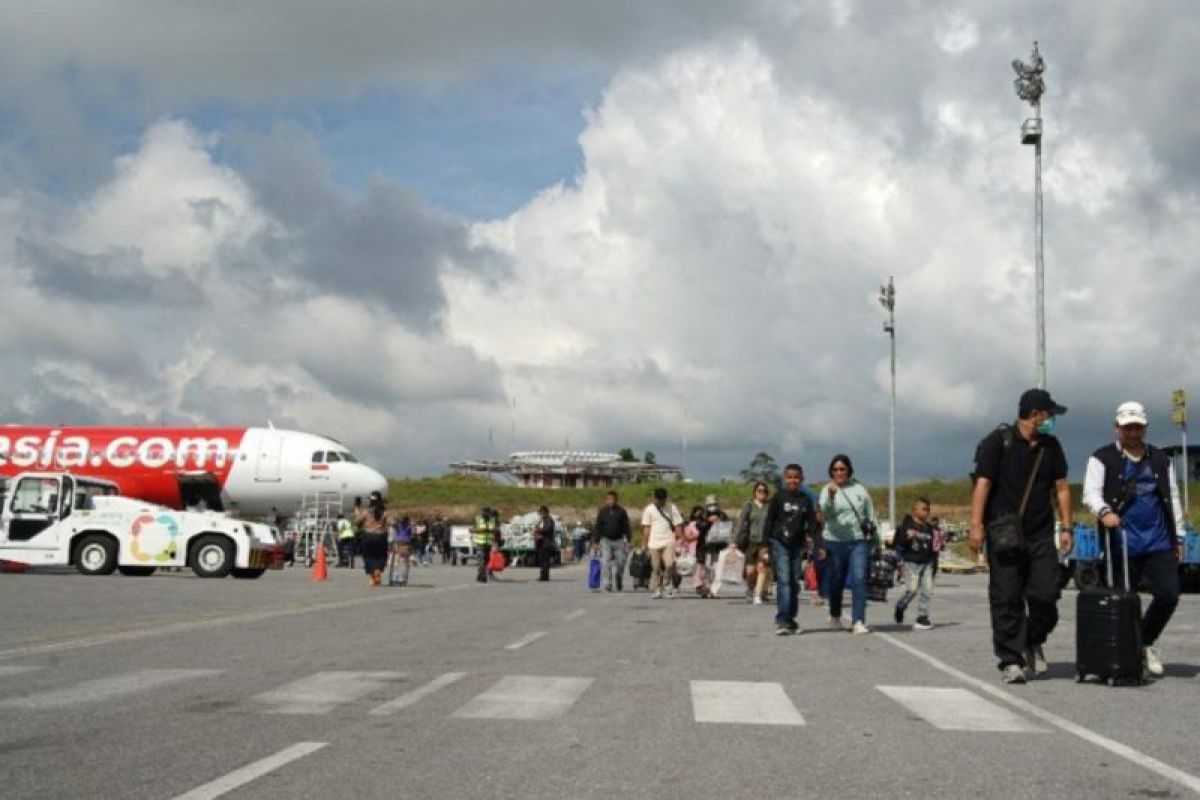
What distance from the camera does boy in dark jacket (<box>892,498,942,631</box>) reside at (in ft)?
54.9

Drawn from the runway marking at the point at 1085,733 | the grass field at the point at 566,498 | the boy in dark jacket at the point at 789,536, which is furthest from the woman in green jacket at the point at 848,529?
the grass field at the point at 566,498

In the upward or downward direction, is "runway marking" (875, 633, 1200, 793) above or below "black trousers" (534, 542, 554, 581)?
below

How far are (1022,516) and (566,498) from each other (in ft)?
269

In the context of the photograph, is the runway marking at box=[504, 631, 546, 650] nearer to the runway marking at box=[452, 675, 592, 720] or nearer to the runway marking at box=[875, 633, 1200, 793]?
the runway marking at box=[452, 675, 592, 720]

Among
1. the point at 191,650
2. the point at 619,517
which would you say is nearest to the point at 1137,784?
the point at 191,650

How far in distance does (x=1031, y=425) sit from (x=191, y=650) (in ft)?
23.4

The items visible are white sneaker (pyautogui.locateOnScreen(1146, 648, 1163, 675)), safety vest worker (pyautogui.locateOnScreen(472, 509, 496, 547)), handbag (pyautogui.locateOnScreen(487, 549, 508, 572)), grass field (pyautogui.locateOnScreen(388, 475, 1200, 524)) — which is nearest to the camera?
white sneaker (pyautogui.locateOnScreen(1146, 648, 1163, 675))

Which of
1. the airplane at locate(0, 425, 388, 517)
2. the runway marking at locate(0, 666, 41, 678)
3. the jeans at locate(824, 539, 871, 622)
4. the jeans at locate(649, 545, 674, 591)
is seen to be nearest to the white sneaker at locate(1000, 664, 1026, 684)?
the jeans at locate(824, 539, 871, 622)

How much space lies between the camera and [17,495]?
97.2 feet

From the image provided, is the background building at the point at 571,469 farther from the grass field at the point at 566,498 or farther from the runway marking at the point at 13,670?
the runway marking at the point at 13,670

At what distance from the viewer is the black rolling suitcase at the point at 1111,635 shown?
32.1 feet

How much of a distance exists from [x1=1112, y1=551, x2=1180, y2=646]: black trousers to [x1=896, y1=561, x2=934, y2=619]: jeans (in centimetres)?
602

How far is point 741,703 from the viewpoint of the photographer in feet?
28.4

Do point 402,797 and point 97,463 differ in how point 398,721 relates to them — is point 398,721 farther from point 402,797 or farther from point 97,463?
point 97,463
